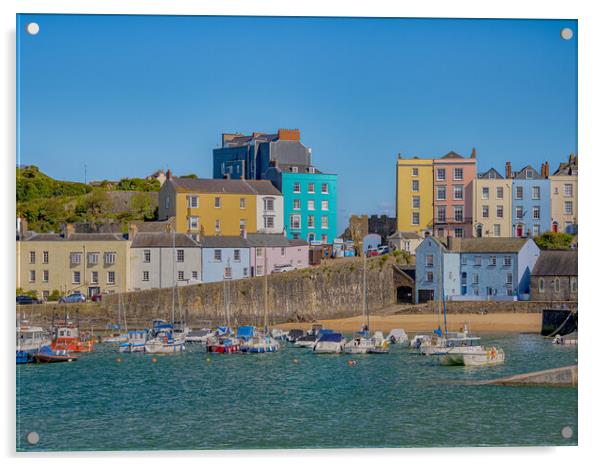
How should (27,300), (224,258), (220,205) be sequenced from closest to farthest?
(27,300) < (220,205) < (224,258)

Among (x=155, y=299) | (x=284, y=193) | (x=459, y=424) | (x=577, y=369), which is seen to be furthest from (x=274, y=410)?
(x=155, y=299)

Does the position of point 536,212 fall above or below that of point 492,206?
below

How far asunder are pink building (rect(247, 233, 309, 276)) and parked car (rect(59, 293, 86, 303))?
2.92 metres

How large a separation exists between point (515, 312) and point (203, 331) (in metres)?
5.49

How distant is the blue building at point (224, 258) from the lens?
64.1ft

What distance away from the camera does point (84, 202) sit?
21.6 meters

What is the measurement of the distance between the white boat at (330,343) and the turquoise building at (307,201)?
1606 mm

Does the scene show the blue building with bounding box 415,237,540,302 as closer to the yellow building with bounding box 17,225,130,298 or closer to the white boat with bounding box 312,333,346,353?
the white boat with bounding box 312,333,346,353

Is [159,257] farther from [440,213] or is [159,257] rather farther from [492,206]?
[492,206]

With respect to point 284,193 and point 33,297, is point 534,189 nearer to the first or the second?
point 284,193

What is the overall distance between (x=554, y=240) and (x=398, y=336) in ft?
14.7

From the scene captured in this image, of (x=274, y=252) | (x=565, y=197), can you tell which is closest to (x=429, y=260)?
(x=274, y=252)

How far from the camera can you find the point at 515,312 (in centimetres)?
1934

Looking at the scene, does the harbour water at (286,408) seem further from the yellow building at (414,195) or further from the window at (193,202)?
the window at (193,202)
